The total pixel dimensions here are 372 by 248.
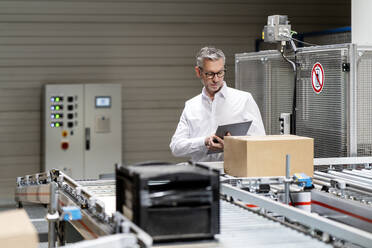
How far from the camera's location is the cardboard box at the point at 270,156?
3.27 meters

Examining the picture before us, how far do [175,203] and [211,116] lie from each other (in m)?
2.52

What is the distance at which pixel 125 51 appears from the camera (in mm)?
9711

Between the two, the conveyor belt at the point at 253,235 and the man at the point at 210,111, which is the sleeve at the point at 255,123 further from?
the conveyor belt at the point at 253,235

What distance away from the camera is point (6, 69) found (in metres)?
9.27

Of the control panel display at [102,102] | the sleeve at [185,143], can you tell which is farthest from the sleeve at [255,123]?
the control panel display at [102,102]

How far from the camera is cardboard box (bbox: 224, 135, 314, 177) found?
3273 millimetres

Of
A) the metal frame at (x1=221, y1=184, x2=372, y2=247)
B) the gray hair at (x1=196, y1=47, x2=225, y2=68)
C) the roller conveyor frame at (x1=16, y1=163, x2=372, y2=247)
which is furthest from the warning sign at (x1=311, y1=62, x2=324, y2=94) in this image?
the metal frame at (x1=221, y1=184, x2=372, y2=247)

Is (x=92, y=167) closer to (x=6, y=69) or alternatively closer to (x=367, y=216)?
(x=6, y=69)

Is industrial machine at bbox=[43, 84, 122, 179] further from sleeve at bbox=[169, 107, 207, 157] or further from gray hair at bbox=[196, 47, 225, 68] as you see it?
gray hair at bbox=[196, 47, 225, 68]

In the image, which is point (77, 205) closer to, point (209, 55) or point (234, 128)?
point (234, 128)

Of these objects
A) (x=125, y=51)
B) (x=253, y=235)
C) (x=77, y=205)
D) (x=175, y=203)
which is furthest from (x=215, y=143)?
(x=125, y=51)

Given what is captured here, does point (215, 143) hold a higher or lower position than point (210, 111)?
lower

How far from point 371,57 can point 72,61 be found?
552cm

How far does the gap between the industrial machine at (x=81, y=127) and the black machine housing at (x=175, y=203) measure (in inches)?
269
